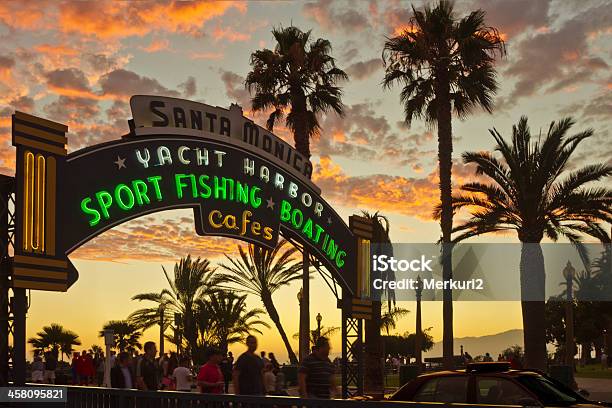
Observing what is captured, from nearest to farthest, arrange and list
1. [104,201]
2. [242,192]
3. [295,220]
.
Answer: [104,201]
[242,192]
[295,220]

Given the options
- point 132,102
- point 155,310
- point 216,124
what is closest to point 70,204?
point 132,102

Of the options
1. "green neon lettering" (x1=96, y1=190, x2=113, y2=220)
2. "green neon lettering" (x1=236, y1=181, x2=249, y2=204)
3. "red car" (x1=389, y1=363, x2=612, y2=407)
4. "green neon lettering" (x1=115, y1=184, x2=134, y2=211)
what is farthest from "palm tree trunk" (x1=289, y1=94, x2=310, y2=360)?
"red car" (x1=389, y1=363, x2=612, y2=407)

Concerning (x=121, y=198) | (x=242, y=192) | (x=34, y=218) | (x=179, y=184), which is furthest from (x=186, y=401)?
(x=242, y=192)

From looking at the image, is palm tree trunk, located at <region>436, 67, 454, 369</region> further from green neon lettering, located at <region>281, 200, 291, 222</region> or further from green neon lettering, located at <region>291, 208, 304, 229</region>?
green neon lettering, located at <region>281, 200, 291, 222</region>

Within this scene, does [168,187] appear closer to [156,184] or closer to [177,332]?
[156,184]

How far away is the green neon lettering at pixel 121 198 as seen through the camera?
21.3 meters

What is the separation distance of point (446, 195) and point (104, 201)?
21963 mm

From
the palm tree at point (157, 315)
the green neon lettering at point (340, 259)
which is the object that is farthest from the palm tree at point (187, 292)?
→ the green neon lettering at point (340, 259)

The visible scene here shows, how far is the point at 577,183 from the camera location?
125 feet

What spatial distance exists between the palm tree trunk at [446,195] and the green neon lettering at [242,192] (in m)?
17.4

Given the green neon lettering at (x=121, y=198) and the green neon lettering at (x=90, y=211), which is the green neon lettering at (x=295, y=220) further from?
the green neon lettering at (x=90, y=211)

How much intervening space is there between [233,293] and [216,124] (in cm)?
4558

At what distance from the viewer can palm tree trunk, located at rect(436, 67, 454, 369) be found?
39.8 m

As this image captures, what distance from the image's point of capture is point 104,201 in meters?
21.0
